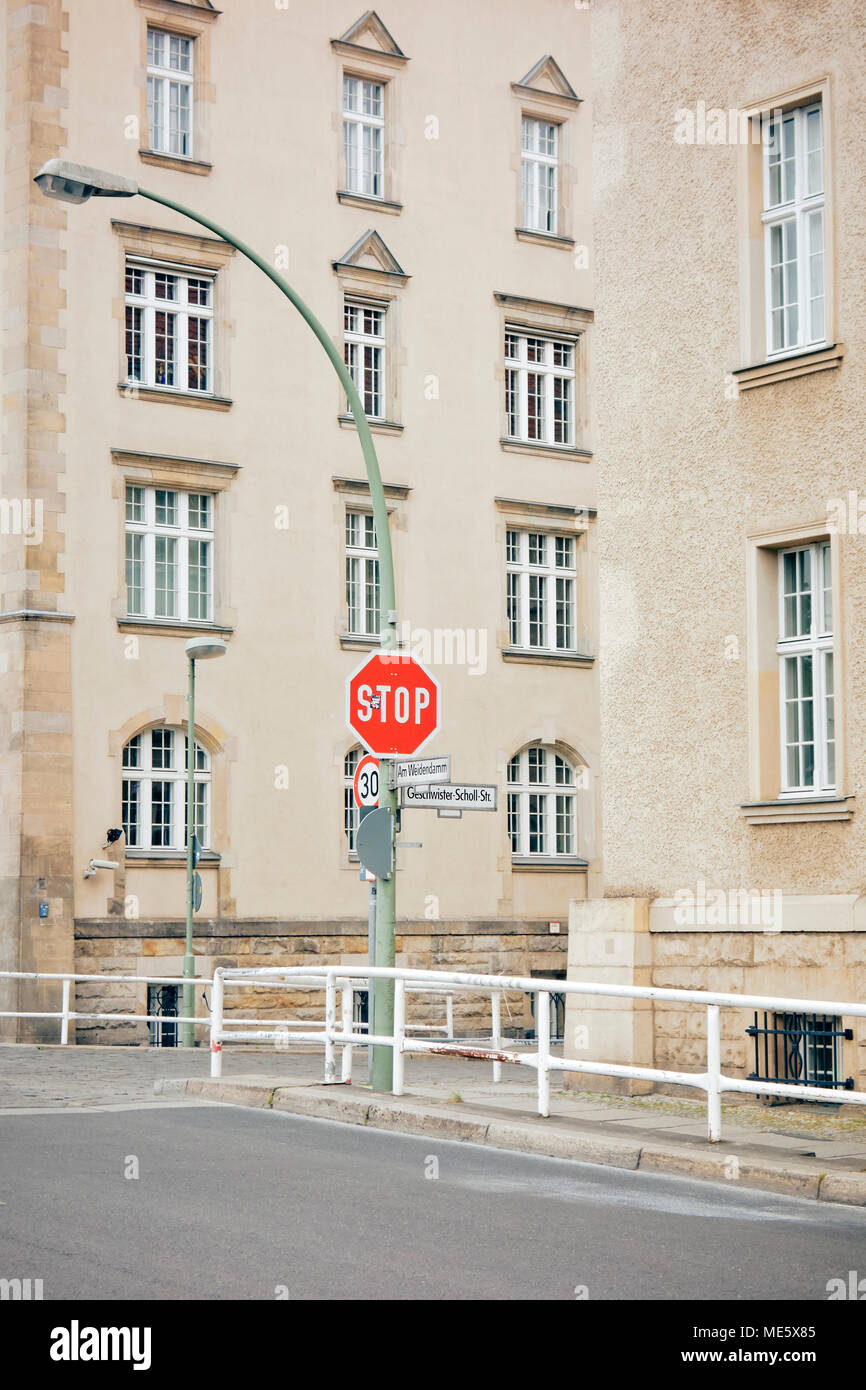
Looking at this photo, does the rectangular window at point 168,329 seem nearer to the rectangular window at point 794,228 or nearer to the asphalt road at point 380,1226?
the rectangular window at point 794,228

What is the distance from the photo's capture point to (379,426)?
33406 millimetres

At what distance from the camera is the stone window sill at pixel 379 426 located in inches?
1304

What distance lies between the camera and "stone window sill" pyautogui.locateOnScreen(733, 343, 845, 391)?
15609 millimetres

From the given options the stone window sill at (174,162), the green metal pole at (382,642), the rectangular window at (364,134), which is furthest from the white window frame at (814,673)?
the rectangular window at (364,134)

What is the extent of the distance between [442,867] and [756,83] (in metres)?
19.4

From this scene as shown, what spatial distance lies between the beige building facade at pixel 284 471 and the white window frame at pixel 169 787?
64 millimetres

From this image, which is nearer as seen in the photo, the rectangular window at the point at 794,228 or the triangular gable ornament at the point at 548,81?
the rectangular window at the point at 794,228

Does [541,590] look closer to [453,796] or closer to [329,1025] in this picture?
[329,1025]

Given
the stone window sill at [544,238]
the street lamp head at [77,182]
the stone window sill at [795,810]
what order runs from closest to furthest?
the stone window sill at [795,810] < the street lamp head at [77,182] < the stone window sill at [544,238]

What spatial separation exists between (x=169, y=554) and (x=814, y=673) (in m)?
17.2

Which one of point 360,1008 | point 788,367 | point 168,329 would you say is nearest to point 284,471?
point 168,329

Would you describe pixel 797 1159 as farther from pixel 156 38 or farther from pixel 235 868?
pixel 156 38

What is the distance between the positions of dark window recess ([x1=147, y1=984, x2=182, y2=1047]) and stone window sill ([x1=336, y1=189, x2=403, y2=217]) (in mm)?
14071
